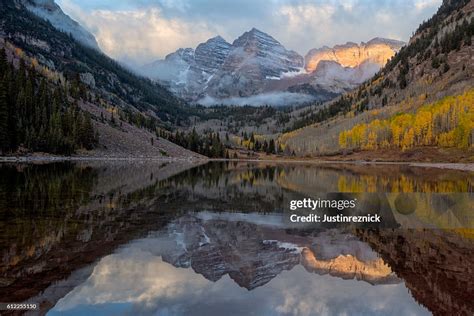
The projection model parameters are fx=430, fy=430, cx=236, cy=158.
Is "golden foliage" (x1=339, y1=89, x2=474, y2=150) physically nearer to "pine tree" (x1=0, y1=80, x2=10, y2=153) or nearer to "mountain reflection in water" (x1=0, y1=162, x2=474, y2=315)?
"pine tree" (x1=0, y1=80, x2=10, y2=153)

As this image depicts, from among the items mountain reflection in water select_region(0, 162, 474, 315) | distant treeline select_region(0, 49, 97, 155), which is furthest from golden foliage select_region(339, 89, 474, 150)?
mountain reflection in water select_region(0, 162, 474, 315)

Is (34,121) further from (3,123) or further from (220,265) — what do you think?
(220,265)

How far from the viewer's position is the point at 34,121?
132625 mm

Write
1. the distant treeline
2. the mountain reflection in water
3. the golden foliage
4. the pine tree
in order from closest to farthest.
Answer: the mountain reflection in water, the pine tree, the distant treeline, the golden foliage

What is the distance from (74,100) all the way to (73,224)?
184 m

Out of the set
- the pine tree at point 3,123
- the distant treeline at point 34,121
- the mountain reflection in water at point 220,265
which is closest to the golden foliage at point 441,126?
the distant treeline at point 34,121

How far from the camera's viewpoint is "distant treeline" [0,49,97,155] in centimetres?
11294

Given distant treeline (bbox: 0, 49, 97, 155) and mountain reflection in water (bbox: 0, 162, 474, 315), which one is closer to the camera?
mountain reflection in water (bbox: 0, 162, 474, 315)

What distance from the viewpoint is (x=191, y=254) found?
58.0 ft

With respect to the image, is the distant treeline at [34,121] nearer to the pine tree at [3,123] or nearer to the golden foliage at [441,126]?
the pine tree at [3,123]

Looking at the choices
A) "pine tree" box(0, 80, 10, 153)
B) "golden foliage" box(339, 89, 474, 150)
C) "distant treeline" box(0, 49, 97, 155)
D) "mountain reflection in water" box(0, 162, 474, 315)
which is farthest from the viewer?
"golden foliage" box(339, 89, 474, 150)

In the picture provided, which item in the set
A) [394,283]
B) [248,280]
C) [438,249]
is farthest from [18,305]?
[438,249]

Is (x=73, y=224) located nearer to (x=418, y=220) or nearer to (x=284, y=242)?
(x=284, y=242)

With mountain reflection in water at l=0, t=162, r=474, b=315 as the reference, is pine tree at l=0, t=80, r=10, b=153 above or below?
above
